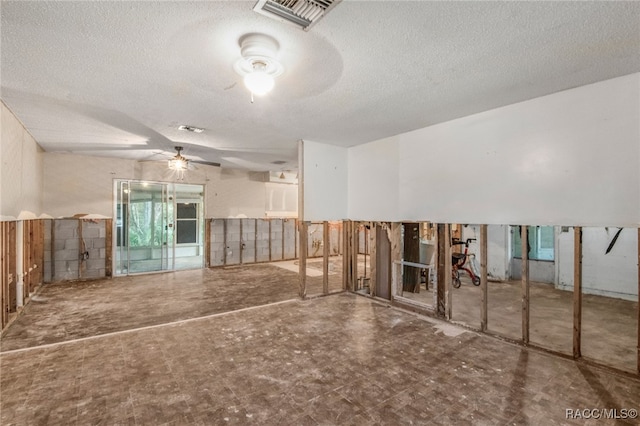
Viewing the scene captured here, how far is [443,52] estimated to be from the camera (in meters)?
2.30

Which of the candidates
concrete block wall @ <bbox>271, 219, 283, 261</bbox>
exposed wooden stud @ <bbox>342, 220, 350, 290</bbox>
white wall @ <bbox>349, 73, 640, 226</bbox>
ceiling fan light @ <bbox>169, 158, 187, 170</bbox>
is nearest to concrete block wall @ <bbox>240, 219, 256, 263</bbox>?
concrete block wall @ <bbox>271, 219, 283, 261</bbox>

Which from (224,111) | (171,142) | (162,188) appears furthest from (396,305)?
(162,188)

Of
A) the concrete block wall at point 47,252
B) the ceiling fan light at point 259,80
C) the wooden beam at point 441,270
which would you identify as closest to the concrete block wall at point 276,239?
the concrete block wall at point 47,252

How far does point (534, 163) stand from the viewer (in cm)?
323

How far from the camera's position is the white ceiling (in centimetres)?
187

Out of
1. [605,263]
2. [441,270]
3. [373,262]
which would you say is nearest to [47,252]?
[373,262]

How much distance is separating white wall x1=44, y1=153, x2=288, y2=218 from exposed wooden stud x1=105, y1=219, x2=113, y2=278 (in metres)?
0.25

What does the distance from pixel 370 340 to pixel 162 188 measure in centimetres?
651

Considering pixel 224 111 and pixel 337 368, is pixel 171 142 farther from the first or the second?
pixel 337 368

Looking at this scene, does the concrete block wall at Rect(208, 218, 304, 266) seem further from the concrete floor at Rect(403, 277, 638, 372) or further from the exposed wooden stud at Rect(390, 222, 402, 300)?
the exposed wooden stud at Rect(390, 222, 402, 300)

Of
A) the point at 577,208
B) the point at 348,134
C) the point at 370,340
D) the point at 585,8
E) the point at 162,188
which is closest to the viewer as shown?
the point at 585,8

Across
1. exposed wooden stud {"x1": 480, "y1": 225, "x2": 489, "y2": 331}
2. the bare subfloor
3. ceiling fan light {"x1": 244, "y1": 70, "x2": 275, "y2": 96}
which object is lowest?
the bare subfloor

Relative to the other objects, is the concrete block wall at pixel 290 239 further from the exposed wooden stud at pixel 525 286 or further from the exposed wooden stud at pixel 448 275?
the exposed wooden stud at pixel 525 286

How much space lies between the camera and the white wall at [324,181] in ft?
16.9
